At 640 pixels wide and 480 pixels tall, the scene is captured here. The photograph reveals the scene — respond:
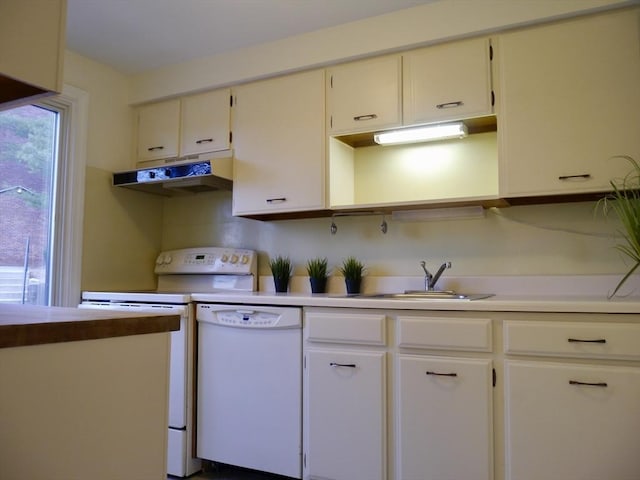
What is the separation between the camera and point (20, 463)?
809mm

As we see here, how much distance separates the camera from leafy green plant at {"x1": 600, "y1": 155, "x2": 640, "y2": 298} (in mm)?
1861

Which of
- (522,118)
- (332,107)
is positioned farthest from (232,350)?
(522,118)

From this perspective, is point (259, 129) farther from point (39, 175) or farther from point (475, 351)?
point (475, 351)

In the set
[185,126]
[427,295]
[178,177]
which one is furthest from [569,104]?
[185,126]

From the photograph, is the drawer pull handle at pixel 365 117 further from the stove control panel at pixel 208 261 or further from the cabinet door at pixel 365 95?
the stove control panel at pixel 208 261

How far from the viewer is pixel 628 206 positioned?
1.87m

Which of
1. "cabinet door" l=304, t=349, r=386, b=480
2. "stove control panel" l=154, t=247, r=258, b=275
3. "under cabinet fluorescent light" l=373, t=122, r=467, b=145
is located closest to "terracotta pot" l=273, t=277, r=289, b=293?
"stove control panel" l=154, t=247, r=258, b=275

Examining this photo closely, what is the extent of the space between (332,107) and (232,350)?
1338mm

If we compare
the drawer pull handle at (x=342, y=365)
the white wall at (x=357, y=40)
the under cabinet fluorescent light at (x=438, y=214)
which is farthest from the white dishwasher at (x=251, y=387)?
the white wall at (x=357, y=40)

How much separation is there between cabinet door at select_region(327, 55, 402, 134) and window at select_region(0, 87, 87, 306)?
1539mm

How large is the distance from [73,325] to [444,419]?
1.50 meters

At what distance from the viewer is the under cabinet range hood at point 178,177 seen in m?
2.72

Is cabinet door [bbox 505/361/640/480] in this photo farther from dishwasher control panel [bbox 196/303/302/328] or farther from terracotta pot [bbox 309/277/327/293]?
terracotta pot [bbox 309/277/327/293]

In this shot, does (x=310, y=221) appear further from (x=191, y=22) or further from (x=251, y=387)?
(x=191, y=22)
